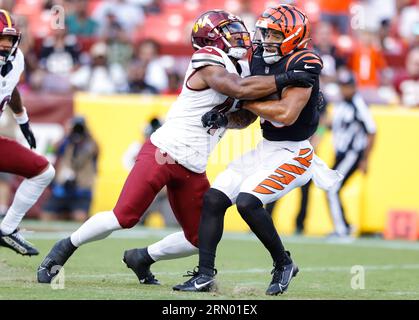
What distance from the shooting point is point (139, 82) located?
1337 cm

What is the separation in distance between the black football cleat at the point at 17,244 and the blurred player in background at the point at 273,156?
1.63m

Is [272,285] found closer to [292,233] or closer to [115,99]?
[292,233]

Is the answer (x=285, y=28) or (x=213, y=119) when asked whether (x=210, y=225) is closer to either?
(x=213, y=119)

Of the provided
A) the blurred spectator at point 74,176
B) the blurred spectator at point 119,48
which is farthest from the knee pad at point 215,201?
the blurred spectator at point 119,48

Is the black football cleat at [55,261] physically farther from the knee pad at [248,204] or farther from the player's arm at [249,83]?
the player's arm at [249,83]

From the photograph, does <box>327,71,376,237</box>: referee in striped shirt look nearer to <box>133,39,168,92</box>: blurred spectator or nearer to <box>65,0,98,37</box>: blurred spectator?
Answer: <box>133,39,168,92</box>: blurred spectator

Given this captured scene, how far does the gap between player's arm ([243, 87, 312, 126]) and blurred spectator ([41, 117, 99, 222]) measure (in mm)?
6026

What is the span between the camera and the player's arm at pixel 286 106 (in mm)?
6332

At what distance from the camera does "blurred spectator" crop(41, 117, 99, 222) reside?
40.0 ft

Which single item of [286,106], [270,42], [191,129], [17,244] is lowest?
[17,244]

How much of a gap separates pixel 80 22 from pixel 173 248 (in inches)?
366

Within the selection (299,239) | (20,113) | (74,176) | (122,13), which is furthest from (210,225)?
(122,13)
